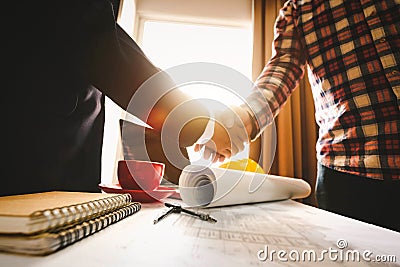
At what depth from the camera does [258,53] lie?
2230mm

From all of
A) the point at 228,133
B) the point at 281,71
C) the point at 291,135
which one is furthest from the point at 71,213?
the point at 291,135

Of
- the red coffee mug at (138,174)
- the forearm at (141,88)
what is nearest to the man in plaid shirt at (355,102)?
the forearm at (141,88)

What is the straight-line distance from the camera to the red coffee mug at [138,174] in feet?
1.91

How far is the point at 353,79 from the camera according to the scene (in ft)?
2.61

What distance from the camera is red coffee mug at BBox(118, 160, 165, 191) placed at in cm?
58

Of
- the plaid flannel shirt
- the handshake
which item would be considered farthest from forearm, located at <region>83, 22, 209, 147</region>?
the plaid flannel shirt

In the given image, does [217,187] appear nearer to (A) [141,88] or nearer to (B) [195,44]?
(A) [141,88]

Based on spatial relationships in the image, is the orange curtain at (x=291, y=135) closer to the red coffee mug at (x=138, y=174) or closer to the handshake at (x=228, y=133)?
the handshake at (x=228, y=133)

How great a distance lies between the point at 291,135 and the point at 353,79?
50.3 inches

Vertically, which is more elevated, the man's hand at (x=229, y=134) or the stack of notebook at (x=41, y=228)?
the man's hand at (x=229, y=134)

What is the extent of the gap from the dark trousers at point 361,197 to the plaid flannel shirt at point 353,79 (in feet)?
0.08

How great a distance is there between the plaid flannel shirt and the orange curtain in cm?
111

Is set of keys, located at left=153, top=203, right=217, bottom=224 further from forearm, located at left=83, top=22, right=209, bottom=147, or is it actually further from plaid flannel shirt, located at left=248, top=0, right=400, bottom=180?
Answer: plaid flannel shirt, located at left=248, top=0, right=400, bottom=180

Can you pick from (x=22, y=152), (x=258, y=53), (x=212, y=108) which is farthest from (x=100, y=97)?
(x=258, y=53)
